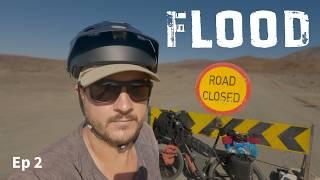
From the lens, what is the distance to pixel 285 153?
8.06m

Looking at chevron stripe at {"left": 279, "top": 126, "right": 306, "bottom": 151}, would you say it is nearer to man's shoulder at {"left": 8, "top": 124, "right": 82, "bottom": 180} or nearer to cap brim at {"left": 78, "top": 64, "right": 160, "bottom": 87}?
cap brim at {"left": 78, "top": 64, "right": 160, "bottom": 87}

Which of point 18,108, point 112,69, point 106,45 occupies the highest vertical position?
point 106,45

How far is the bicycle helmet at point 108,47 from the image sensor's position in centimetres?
160

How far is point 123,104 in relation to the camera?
5.73 ft

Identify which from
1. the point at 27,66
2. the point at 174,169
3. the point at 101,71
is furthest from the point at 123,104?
the point at 27,66

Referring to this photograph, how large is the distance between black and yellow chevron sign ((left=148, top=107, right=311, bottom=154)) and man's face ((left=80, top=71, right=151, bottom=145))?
4088 mm

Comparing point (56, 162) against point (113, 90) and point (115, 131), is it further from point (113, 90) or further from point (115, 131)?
point (113, 90)

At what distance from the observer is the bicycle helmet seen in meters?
1.60

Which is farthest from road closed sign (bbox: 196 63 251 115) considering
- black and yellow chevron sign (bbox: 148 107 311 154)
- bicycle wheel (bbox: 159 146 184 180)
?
bicycle wheel (bbox: 159 146 184 180)

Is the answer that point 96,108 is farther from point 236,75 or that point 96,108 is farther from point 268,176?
point 268,176

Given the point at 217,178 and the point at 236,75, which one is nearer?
the point at 236,75

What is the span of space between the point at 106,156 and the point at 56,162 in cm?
29

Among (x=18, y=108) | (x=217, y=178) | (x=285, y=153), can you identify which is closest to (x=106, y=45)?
(x=217, y=178)

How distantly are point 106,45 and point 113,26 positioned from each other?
0.10 m
